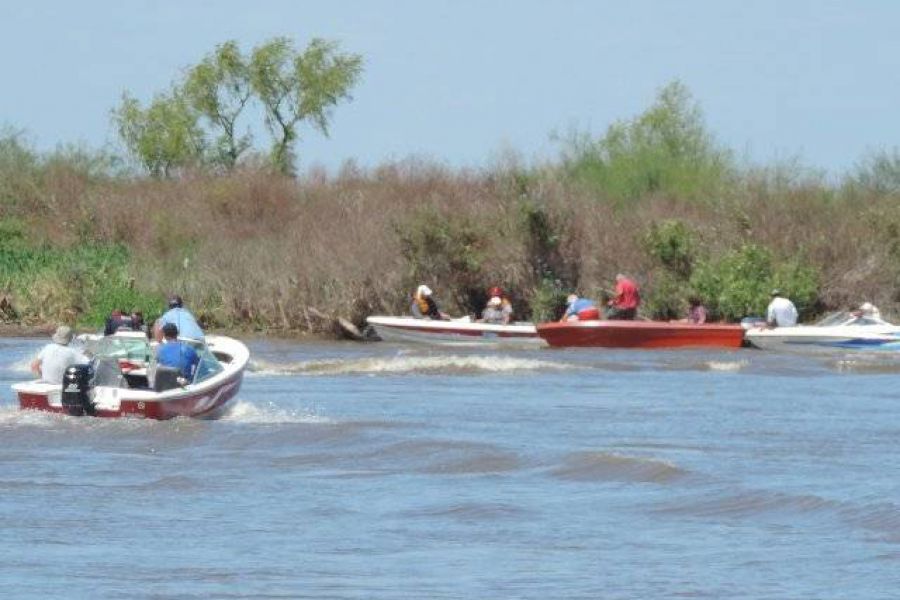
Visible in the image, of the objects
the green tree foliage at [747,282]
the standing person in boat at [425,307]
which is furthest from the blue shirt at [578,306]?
the green tree foliage at [747,282]

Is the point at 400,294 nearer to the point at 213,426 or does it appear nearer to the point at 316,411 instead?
the point at 316,411

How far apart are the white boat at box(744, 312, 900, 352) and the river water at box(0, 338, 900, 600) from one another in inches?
273

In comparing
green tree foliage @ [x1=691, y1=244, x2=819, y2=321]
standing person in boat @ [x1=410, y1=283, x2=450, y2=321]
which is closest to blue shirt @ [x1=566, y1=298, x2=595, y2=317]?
standing person in boat @ [x1=410, y1=283, x2=450, y2=321]

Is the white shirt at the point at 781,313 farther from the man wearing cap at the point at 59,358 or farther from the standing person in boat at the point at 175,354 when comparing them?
the man wearing cap at the point at 59,358

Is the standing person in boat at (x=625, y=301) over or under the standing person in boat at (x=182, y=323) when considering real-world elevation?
over

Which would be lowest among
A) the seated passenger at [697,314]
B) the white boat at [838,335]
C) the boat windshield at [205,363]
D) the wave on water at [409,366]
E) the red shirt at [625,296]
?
the wave on water at [409,366]

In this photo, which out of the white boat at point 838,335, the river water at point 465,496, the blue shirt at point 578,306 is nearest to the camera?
the river water at point 465,496

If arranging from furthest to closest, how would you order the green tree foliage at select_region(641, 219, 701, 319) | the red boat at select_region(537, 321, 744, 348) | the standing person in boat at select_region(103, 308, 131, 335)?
1. the green tree foliage at select_region(641, 219, 701, 319)
2. the red boat at select_region(537, 321, 744, 348)
3. the standing person in boat at select_region(103, 308, 131, 335)

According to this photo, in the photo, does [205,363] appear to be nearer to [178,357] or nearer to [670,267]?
[178,357]

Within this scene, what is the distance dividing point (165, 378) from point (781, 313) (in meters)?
19.1

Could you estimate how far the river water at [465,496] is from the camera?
1362 centimetres

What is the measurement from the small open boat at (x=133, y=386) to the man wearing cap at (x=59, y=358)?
107mm

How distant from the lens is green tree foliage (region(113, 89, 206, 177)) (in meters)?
71.2

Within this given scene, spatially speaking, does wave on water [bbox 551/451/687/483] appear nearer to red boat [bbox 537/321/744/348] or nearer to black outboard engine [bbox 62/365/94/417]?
black outboard engine [bbox 62/365/94/417]
